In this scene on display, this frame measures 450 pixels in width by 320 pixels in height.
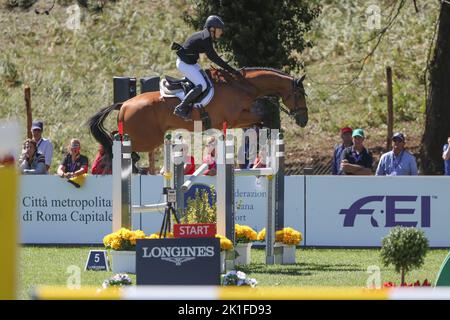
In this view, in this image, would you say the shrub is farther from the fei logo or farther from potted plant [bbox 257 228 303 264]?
the fei logo

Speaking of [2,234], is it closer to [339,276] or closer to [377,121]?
[339,276]

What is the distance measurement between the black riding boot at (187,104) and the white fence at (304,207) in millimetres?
1151

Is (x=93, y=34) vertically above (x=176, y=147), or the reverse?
(x=93, y=34)

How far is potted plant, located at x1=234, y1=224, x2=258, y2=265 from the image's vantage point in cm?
1227

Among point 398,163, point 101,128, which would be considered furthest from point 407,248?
point 101,128

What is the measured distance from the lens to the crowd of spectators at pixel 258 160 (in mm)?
15461

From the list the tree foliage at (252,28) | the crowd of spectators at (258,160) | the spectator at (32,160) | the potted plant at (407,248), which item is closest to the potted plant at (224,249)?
the crowd of spectators at (258,160)

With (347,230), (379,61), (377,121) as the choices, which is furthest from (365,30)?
(347,230)

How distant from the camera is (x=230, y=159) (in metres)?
11.7

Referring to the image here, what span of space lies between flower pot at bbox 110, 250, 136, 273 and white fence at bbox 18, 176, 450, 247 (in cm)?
359

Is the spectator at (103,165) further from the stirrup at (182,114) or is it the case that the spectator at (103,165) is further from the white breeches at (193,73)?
the white breeches at (193,73)

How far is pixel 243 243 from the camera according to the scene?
12.4 metres

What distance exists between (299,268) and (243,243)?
0.72 m
